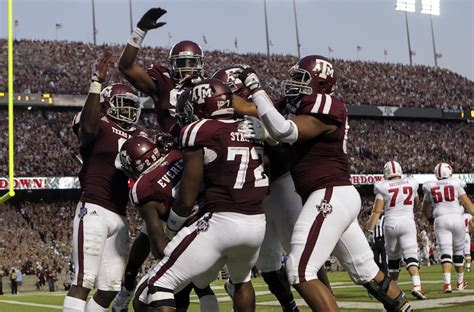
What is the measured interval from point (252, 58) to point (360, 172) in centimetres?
1130

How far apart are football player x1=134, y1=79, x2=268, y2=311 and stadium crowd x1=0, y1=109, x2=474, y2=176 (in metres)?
24.9

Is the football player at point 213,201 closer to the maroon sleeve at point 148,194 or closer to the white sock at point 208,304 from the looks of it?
the maroon sleeve at point 148,194

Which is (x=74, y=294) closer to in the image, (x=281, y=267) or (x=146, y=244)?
(x=146, y=244)

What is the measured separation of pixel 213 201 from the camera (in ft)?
17.3

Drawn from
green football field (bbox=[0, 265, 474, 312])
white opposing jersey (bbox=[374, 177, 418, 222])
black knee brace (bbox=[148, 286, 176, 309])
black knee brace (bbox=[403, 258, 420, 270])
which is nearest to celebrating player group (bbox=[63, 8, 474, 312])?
black knee brace (bbox=[148, 286, 176, 309])

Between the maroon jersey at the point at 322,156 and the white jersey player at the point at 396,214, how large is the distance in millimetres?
5668

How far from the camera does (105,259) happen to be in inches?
254

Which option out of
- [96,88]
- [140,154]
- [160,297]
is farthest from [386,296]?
[96,88]

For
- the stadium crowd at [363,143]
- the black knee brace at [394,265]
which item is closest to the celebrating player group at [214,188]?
the black knee brace at [394,265]

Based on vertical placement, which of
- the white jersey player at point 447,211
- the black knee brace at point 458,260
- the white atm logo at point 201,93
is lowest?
the black knee brace at point 458,260

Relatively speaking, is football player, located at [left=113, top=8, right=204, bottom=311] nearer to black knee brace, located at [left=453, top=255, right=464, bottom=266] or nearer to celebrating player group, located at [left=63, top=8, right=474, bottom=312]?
celebrating player group, located at [left=63, top=8, right=474, bottom=312]

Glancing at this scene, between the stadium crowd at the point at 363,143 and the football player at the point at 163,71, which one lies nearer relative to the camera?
the football player at the point at 163,71

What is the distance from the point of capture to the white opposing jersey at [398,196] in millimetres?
11391

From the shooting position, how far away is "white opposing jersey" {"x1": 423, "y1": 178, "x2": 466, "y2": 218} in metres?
12.3
